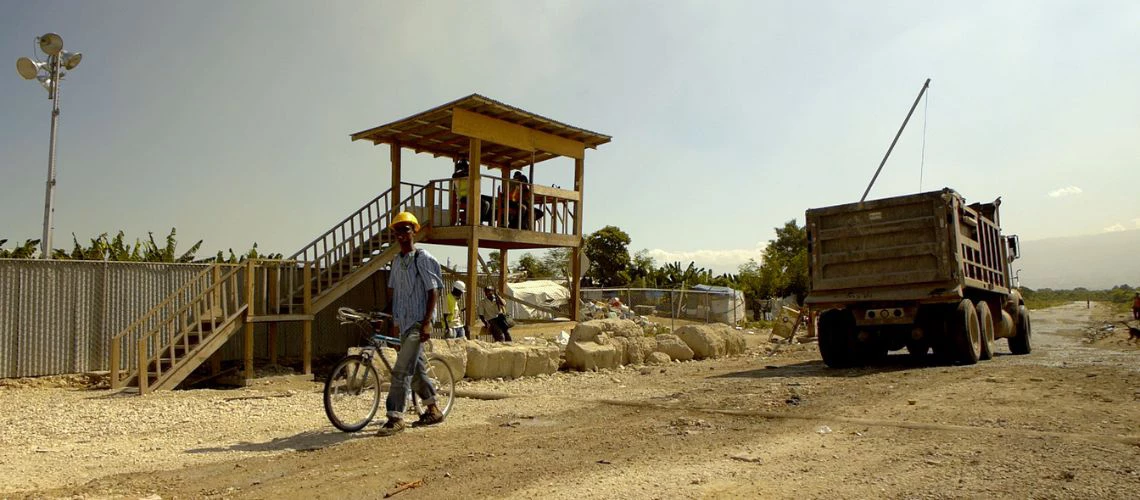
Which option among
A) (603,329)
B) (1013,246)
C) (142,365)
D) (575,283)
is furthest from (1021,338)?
(142,365)

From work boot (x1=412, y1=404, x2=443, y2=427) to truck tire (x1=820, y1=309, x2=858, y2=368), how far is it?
7.37 meters

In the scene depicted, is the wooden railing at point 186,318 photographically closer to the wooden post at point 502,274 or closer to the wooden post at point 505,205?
the wooden post at point 505,205

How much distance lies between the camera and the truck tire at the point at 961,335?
11195 mm

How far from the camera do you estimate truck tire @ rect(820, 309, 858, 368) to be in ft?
39.2

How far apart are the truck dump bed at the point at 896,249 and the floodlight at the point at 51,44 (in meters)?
13.7

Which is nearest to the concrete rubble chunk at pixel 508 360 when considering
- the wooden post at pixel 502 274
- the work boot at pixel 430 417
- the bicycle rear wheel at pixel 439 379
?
the bicycle rear wheel at pixel 439 379

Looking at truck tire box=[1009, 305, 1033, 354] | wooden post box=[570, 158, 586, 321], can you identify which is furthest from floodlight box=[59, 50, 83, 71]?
truck tire box=[1009, 305, 1033, 354]

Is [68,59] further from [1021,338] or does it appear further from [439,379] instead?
[1021,338]

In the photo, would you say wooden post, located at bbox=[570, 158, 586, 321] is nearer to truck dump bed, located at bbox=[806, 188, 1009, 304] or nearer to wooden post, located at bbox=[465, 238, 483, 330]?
wooden post, located at bbox=[465, 238, 483, 330]

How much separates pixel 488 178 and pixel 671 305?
10.6 meters

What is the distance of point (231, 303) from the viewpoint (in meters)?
12.4

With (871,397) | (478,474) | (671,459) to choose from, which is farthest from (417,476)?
(871,397)

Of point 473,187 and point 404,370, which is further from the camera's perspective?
point 473,187

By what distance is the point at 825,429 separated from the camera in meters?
5.99
